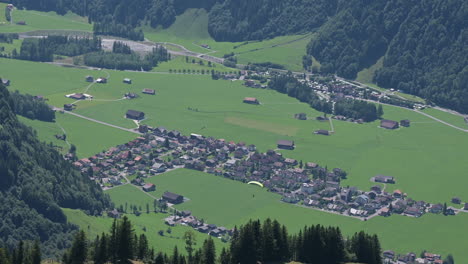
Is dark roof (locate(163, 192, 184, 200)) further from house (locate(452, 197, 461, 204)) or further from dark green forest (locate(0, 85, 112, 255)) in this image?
house (locate(452, 197, 461, 204))

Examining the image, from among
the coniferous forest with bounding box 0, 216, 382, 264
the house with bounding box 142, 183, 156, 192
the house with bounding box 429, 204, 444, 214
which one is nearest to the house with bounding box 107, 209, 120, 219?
the house with bounding box 142, 183, 156, 192

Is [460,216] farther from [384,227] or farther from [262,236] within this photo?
[262,236]

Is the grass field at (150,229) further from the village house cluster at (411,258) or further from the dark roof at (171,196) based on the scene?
the village house cluster at (411,258)

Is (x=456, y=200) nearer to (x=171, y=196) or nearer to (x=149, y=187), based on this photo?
(x=171, y=196)

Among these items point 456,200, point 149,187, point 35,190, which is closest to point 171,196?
point 149,187

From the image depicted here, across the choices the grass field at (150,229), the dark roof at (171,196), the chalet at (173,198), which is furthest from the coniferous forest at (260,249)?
the dark roof at (171,196)
